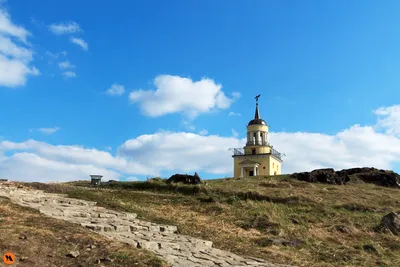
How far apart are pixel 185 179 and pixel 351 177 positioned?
49.1 feet

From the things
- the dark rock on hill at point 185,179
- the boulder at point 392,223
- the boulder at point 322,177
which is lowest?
the boulder at point 392,223

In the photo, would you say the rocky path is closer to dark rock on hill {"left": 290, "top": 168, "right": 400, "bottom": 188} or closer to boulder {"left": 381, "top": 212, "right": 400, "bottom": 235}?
boulder {"left": 381, "top": 212, "right": 400, "bottom": 235}

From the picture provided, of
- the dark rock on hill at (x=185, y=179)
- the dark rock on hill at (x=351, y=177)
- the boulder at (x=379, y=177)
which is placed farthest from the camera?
the boulder at (x=379, y=177)

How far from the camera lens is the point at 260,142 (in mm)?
50156

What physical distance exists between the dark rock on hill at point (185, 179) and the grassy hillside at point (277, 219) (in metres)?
1.55

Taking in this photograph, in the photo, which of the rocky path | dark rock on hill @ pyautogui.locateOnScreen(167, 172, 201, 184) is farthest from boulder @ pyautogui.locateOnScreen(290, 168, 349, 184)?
the rocky path

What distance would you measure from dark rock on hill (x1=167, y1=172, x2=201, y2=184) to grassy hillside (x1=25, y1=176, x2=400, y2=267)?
1.55 metres

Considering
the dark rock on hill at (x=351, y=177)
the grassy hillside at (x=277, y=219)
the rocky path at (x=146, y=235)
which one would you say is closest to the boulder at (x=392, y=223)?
the grassy hillside at (x=277, y=219)

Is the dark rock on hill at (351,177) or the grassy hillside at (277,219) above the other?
the dark rock on hill at (351,177)

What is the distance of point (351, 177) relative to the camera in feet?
106

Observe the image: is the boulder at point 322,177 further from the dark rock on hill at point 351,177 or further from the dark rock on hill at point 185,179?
the dark rock on hill at point 185,179

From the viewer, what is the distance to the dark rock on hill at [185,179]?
78.1 feet

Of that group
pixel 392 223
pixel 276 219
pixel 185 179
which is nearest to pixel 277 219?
pixel 276 219

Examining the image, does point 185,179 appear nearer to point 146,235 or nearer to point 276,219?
point 276,219
